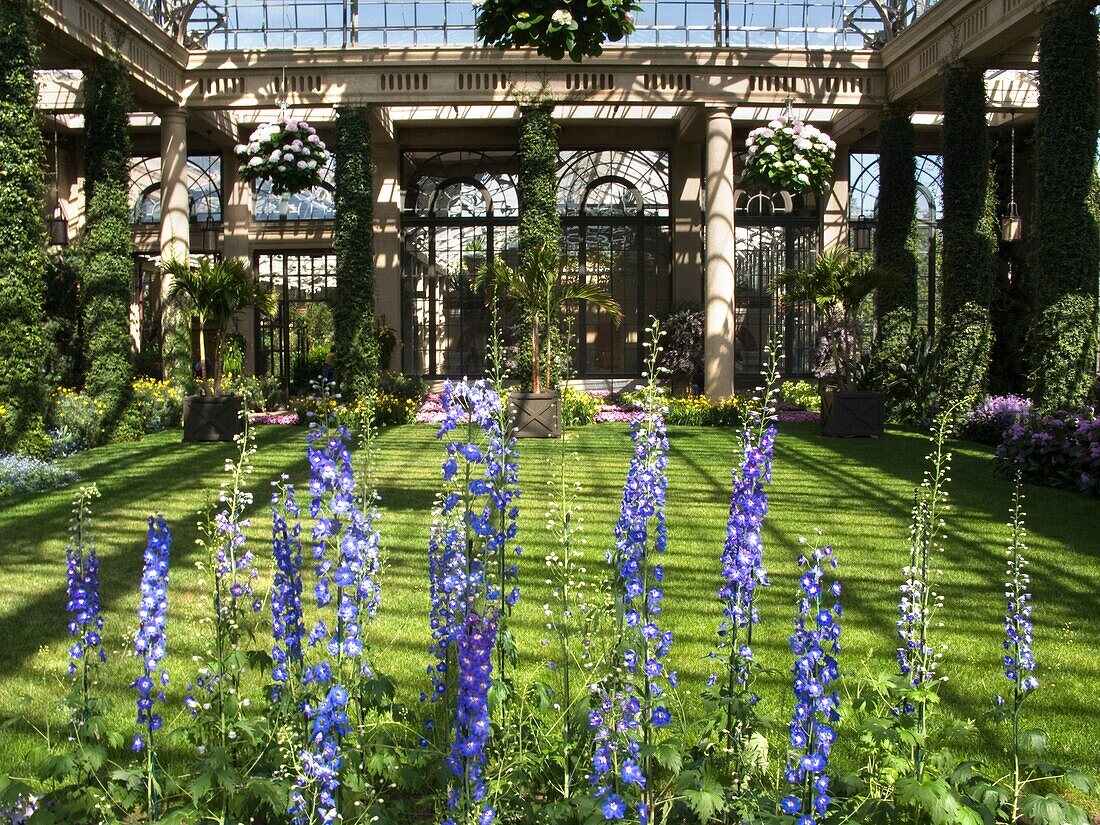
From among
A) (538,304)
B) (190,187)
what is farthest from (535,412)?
(190,187)

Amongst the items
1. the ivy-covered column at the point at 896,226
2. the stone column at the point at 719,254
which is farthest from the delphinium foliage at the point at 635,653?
the ivy-covered column at the point at 896,226

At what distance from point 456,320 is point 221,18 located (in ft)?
21.0

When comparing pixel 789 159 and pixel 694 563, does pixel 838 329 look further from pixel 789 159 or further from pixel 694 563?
pixel 694 563

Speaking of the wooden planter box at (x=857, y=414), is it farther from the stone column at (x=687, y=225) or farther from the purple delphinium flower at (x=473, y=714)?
the purple delphinium flower at (x=473, y=714)

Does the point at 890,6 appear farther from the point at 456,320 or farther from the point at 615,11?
the point at 615,11

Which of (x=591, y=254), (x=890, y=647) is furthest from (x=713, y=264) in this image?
(x=890, y=647)

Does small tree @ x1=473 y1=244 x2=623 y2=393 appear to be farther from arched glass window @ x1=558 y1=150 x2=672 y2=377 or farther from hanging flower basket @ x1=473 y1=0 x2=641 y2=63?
hanging flower basket @ x1=473 y1=0 x2=641 y2=63

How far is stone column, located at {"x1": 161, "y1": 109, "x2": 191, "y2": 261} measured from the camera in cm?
1435

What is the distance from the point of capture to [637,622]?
88.5 inches

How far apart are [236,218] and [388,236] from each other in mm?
2648

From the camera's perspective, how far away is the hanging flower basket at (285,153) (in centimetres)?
1157

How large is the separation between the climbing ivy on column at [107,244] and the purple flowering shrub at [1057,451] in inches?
395

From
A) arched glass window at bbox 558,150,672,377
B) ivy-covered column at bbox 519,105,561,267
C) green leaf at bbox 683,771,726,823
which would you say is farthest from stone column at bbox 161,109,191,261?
green leaf at bbox 683,771,726,823

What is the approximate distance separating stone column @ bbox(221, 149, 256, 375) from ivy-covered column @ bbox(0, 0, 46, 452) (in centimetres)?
686
